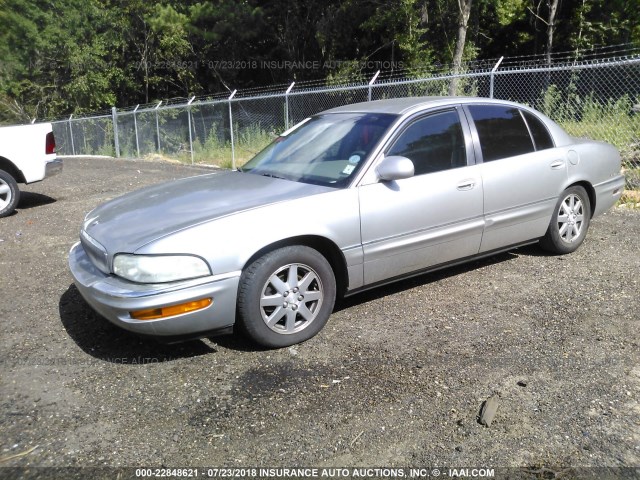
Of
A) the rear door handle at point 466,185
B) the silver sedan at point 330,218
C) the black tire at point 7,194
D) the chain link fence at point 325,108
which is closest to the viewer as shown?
the silver sedan at point 330,218

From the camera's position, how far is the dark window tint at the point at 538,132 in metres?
5.30

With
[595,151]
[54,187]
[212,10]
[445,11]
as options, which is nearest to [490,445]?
[595,151]

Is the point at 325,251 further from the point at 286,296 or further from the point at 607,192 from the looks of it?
the point at 607,192

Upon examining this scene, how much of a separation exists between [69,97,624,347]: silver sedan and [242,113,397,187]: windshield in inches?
0.5

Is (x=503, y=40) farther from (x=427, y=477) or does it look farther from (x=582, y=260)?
(x=427, y=477)

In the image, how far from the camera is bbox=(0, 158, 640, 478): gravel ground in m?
2.83

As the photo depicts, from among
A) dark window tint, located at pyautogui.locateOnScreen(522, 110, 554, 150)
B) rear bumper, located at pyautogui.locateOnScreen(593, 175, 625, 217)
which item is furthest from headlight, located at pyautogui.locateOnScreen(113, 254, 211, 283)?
rear bumper, located at pyautogui.locateOnScreen(593, 175, 625, 217)

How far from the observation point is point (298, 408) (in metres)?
3.20

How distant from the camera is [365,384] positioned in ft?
11.2

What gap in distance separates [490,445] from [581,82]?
13.1m

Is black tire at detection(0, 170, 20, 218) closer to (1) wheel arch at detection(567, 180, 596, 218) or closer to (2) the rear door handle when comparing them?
(2) the rear door handle

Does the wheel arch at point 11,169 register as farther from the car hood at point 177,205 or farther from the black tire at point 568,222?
the black tire at point 568,222

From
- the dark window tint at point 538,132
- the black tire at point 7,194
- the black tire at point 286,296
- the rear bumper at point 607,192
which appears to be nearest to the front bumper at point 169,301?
the black tire at point 286,296

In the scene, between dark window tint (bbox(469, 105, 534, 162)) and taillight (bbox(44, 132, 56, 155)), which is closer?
dark window tint (bbox(469, 105, 534, 162))
